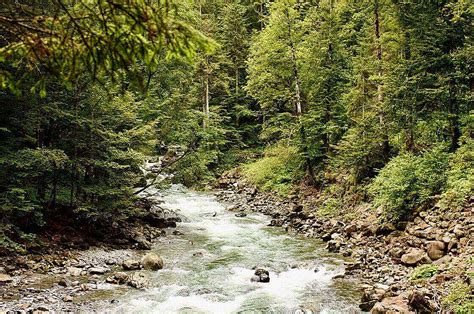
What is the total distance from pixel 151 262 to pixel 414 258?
7620 millimetres

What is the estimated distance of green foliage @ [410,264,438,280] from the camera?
369 inches

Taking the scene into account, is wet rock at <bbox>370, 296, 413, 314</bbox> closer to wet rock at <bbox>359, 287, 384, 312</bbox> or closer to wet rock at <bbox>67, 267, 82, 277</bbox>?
wet rock at <bbox>359, 287, 384, 312</bbox>

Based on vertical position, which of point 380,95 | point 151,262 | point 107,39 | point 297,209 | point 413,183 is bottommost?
point 151,262

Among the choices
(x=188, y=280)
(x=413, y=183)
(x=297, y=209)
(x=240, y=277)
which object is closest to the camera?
(x=188, y=280)

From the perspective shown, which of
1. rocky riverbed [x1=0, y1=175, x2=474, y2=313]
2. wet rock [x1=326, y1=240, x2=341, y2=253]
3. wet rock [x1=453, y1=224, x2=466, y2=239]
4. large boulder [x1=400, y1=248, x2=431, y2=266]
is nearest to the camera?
rocky riverbed [x1=0, y1=175, x2=474, y2=313]

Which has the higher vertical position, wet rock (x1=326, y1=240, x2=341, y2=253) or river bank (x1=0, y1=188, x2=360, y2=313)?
wet rock (x1=326, y1=240, x2=341, y2=253)

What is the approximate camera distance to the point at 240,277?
11500mm

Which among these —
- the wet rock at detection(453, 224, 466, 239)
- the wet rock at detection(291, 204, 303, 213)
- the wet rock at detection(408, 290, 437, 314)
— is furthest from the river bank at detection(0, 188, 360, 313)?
the wet rock at detection(291, 204, 303, 213)

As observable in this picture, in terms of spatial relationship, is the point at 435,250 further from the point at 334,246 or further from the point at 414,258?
the point at 334,246

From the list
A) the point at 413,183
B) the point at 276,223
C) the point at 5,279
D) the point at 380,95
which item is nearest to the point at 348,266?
the point at 413,183

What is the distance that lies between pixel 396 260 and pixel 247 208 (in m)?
12.3

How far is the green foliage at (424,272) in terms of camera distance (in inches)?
369

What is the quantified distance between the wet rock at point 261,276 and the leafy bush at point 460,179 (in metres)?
5.43

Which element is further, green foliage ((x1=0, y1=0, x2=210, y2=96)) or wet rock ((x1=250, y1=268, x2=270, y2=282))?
wet rock ((x1=250, y1=268, x2=270, y2=282))
